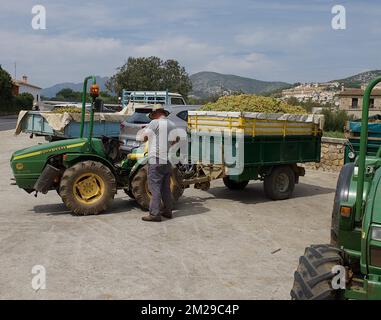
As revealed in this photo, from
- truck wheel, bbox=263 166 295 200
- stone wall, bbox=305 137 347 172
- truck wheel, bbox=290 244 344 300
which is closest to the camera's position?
truck wheel, bbox=290 244 344 300

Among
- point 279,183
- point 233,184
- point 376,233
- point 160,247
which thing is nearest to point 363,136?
point 376,233

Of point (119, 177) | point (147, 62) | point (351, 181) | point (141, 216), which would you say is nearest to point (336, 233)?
point (351, 181)

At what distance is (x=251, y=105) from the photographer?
9.71 metres

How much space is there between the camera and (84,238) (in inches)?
258

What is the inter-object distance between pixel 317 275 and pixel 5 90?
180 ft

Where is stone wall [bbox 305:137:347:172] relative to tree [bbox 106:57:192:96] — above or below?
below

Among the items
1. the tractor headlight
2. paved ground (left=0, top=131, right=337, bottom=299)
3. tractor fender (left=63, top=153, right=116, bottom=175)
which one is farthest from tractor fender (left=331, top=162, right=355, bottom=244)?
tractor fender (left=63, top=153, right=116, bottom=175)

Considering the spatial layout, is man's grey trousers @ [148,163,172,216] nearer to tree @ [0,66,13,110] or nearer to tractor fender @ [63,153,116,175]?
tractor fender @ [63,153,116,175]

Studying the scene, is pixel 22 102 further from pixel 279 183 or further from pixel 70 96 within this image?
pixel 279 183

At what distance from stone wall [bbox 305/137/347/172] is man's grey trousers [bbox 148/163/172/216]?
8.31 m

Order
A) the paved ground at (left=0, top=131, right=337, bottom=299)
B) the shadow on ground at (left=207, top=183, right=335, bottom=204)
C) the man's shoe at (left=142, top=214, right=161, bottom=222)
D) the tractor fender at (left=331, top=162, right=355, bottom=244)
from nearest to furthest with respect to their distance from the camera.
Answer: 1. the tractor fender at (left=331, top=162, right=355, bottom=244)
2. the paved ground at (left=0, top=131, right=337, bottom=299)
3. the man's shoe at (left=142, top=214, right=161, bottom=222)
4. the shadow on ground at (left=207, top=183, right=335, bottom=204)

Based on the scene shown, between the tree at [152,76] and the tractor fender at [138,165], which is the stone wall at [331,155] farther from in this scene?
the tree at [152,76]

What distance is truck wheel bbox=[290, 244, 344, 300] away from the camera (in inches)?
137
